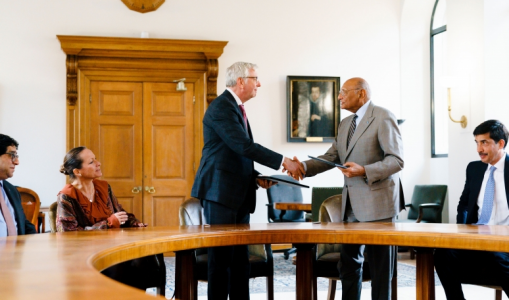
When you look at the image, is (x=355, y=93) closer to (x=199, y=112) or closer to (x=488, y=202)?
(x=488, y=202)

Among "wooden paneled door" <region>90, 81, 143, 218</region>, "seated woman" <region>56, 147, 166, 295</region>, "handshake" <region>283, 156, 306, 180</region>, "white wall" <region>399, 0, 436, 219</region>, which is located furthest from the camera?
"white wall" <region>399, 0, 436, 219</region>

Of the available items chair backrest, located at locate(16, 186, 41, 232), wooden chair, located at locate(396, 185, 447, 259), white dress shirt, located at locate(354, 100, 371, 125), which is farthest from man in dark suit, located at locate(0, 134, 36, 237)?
wooden chair, located at locate(396, 185, 447, 259)

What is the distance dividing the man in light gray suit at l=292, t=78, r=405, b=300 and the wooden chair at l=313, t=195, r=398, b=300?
22cm

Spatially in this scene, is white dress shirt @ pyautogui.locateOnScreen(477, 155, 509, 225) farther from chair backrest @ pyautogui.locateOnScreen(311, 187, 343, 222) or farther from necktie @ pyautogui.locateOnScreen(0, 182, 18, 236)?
necktie @ pyautogui.locateOnScreen(0, 182, 18, 236)

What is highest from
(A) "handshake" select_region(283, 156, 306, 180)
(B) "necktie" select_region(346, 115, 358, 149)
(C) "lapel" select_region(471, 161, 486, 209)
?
(B) "necktie" select_region(346, 115, 358, 149)

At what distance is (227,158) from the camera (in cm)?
323

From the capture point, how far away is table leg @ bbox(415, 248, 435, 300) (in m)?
2.78

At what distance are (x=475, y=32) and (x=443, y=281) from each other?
389 centimetres

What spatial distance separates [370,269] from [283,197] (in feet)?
12.5

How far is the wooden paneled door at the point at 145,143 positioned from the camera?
6.84 meters

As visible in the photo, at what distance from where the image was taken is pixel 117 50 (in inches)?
267

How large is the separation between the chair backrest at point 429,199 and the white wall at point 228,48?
1.58 feet

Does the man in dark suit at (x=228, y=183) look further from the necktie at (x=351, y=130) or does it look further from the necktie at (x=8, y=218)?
the necktie at (x=8, y=218)

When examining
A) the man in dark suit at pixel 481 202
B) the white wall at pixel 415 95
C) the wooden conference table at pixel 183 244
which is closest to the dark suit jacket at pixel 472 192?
the man in dark suit at pixel 481 202
